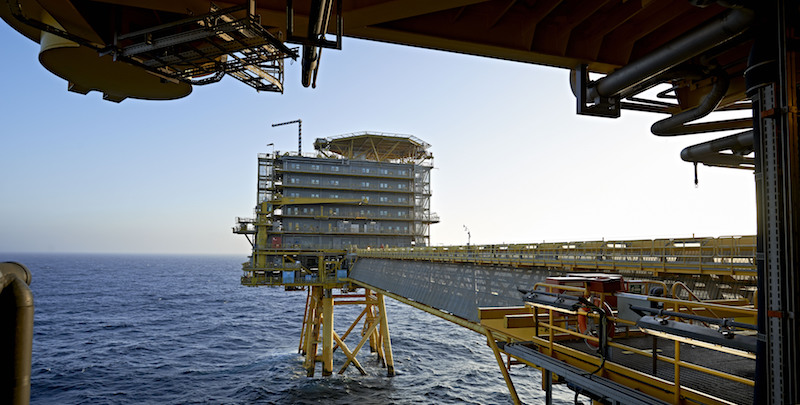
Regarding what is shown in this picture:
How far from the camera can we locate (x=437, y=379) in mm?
33719

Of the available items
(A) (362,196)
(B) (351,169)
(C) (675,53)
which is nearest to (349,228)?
(A) (362,196)

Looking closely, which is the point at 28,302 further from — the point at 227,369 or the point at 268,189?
the point at 268,189

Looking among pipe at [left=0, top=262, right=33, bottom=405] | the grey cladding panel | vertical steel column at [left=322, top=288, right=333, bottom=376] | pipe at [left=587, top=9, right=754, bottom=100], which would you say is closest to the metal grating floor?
pipe at [left=587, top=9, right=754, bottom=100]

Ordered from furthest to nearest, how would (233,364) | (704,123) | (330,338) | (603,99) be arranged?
1. (233,364)
2. (330,338)
3. (704,123)
4. (603,99)

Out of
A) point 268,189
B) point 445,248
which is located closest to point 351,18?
point 445,248

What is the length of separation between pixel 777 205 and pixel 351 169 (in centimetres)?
4987

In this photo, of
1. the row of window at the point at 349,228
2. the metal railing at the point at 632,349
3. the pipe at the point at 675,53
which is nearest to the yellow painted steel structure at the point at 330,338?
the row of window at the point at 349,228

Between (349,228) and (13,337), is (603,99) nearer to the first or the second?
(13,337)

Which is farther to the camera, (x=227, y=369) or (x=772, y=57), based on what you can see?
(x=227, y=369)

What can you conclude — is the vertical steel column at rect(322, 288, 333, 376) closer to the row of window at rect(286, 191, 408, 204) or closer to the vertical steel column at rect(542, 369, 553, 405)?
the row of window at rect(286, 191, 408, 204)

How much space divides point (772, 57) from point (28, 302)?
12249 millimetres

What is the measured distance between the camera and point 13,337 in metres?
7.38

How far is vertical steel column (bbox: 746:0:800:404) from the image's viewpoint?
6.23 m

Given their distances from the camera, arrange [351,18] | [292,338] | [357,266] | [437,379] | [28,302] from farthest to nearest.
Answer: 1. [292,338]
2. [357,266]
3. [437,379]
4. [351,18]
5. [28,302]
